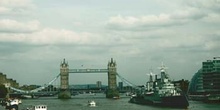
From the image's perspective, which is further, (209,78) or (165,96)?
(209,78)

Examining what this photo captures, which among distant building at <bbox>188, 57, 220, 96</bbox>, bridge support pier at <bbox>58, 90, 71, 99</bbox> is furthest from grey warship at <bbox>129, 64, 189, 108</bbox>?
bridge support pier at <bbox>58, 90, 71, 99</bbox>

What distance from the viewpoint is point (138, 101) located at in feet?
400

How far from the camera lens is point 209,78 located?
15100 cm

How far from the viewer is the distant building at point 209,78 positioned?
482 feet

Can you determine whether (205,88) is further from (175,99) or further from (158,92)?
(175,99)

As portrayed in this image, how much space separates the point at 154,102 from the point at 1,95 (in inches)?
1971

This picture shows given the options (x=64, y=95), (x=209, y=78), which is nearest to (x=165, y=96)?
(x=209, y=78)

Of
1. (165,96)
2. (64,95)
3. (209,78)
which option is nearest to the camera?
(165,96)

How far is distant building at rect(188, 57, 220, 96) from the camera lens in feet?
482

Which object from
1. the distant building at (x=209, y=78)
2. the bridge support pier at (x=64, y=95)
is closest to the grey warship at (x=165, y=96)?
the distant building at (x=209, y=78)

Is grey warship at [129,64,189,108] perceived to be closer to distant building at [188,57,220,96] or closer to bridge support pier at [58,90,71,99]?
distant building at [188,57,220,96]

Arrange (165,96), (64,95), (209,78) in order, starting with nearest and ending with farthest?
(165,96) → (209,78) → (64,95)

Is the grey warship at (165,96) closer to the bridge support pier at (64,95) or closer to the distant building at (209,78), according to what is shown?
the distant building at (209,78)

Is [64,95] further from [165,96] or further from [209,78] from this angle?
[165,96]
